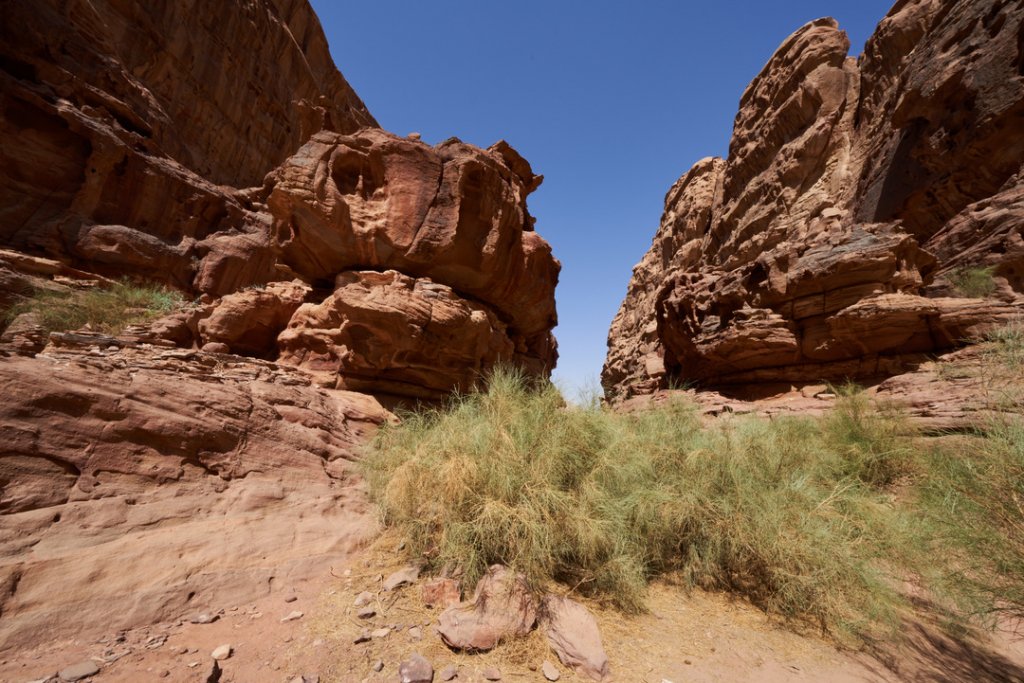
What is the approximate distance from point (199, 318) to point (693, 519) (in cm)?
911

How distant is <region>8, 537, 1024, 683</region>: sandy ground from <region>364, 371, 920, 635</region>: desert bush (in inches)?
11.8

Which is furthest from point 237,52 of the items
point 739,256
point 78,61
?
point 739,256

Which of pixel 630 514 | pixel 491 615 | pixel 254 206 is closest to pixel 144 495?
pixel 491 615

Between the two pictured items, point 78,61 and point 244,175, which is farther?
point 244,175

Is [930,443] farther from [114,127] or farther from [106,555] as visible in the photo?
[114,127]

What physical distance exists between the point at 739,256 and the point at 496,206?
61.7 feet

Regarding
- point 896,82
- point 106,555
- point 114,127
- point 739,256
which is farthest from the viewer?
point 739,256

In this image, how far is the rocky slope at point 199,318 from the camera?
2.72 metres

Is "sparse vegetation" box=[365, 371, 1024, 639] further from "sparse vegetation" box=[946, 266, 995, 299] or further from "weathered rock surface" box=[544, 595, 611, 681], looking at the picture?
"sparse vegetation" box=[946, 266, 995, 299]

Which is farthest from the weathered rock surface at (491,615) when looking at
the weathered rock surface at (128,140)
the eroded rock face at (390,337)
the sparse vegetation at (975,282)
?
the sparse vegetation at (975,282)

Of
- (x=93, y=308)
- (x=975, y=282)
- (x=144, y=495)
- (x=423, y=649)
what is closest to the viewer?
(x=423, y=649)

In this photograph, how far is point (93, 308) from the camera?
8938mm

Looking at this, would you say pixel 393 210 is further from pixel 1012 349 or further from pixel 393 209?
pixel 1012 349

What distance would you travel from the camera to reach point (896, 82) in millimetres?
16547
